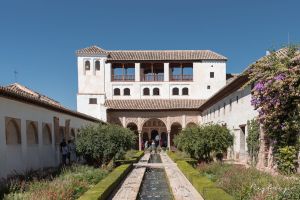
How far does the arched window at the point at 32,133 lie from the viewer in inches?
631

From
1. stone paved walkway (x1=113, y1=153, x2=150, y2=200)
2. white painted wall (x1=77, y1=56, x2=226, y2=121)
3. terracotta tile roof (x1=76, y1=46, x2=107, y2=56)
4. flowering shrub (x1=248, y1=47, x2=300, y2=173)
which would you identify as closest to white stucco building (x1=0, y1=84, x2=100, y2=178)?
stone paved walkway (x1=113, y1=153, x2=150, y2=200)

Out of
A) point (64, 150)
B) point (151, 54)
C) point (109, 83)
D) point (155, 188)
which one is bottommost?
point (155, 188)

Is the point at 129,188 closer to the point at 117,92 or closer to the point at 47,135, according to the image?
the point at 47,135

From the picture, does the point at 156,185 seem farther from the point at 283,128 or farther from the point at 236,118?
the point at 236,118

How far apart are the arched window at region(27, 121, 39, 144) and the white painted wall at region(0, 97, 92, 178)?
0.69 ft

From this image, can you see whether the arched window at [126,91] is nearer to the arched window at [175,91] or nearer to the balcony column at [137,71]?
the balcony column at [137,71]

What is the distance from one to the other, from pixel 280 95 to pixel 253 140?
4373mm

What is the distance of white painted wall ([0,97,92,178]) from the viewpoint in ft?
42.1

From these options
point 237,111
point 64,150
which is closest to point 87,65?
point 237,111

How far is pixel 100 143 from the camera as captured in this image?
1845 cm

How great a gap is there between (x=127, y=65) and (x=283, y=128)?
30688 mm

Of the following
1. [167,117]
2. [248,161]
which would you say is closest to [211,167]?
[248,161]

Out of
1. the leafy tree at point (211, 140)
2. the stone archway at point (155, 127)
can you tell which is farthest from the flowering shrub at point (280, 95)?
the stone archway at point (155, 127)

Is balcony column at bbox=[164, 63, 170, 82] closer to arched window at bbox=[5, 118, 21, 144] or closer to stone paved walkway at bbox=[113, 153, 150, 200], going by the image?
stone paved walkway at bbox=[113, 153, 150, 200]
